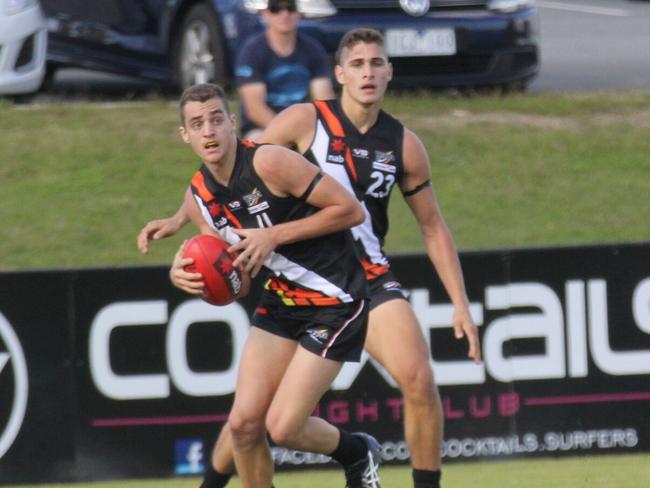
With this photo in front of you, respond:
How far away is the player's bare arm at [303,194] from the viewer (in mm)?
6520

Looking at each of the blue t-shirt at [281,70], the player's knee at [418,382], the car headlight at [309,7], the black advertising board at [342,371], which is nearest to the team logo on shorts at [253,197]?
the player's knee at [418,382]

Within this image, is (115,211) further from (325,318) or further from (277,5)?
(325,318)

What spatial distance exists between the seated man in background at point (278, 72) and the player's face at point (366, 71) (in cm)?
196

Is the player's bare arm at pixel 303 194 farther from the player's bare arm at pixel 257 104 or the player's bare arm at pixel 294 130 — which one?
the player's bare arm at pixel 257 104

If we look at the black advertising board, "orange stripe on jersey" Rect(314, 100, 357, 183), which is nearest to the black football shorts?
"orange stripe on jersey" Rect(314, 100, 357, 183)

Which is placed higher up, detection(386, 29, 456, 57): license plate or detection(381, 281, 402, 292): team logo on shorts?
detection(381, 281, 402, 292): team logo on shorts

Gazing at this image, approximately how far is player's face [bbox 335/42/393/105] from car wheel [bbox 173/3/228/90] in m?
5.35

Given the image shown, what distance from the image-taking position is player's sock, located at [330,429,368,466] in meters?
7.27

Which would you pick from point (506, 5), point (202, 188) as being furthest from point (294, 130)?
point (506, 5)

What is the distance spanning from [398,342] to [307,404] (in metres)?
0.64

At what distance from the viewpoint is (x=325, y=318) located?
267 inches

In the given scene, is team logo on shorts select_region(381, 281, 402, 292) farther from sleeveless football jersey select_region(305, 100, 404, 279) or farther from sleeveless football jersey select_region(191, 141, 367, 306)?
sleeveless football jersey select_region(191, 141, 367, 306)

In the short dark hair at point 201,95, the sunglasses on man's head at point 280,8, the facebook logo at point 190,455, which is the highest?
the short dark hair at point 201,95

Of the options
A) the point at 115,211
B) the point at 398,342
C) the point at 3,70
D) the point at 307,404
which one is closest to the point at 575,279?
the point at 398,342
